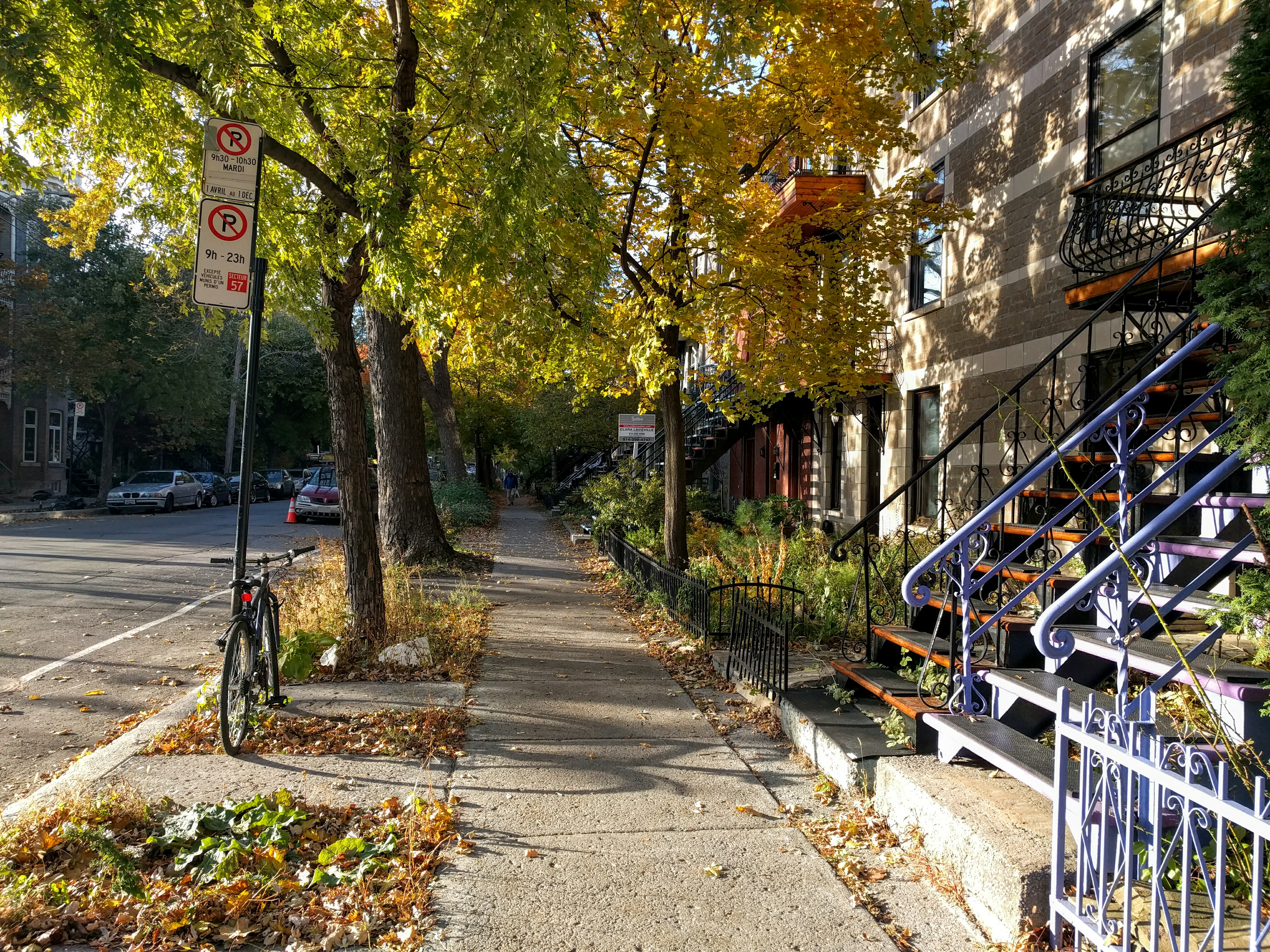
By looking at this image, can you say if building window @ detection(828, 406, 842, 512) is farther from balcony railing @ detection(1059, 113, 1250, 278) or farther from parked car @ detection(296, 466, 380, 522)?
parked car @ detection(296, 466, 380, 522)

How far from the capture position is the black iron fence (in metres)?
6.43

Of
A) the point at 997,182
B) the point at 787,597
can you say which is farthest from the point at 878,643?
the point at 997,182

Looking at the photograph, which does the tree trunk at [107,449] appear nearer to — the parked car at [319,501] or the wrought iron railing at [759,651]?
the parked car at [319,501]

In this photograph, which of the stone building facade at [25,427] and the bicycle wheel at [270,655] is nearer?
the bicycle wheel at [270,655]

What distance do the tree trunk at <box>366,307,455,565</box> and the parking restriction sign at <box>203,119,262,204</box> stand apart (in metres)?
6.56

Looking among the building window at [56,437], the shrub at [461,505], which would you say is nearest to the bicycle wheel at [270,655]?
the shrub at [461,505]

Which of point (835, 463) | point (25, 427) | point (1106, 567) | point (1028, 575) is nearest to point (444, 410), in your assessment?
point (835, 463)

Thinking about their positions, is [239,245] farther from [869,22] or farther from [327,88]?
[869,22]

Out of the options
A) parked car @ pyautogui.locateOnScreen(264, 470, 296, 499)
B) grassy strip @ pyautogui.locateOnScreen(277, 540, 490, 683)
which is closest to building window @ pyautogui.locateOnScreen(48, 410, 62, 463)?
parked car @ pyautogui.locateOnScreen(264, 470, 296, 499)

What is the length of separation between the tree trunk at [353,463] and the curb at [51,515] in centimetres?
1871

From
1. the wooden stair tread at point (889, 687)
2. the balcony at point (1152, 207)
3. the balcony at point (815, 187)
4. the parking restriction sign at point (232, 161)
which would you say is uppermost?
the balcony at point (815, 187)

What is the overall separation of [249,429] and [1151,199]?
705 centimetres

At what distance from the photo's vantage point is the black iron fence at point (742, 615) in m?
6.43

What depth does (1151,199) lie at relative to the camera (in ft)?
22.7
